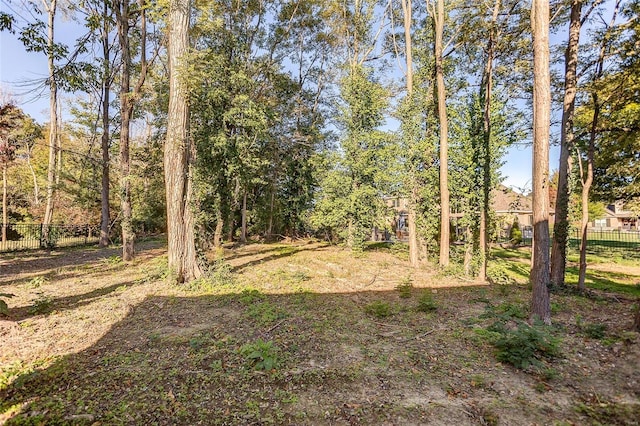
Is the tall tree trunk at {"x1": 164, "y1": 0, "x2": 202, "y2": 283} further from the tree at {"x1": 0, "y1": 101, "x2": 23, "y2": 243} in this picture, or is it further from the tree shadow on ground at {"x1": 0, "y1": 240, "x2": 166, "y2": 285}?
→ the tree at {"x1": 0, "y1": 101, "x2": 23, "y2": 243}

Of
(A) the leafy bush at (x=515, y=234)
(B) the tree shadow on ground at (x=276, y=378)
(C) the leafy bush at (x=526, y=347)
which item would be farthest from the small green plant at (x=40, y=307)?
(A) the leafy bush at (x=515, y=234)

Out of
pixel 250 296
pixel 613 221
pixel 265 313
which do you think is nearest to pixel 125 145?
pixel 250 296

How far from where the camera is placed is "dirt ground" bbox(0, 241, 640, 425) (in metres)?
2.51

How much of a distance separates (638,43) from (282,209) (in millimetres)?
14771

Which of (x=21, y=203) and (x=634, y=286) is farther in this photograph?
(x=21, y=203)

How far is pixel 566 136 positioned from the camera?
265 inches

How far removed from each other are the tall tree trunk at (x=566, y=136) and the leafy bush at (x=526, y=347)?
4.21 meters

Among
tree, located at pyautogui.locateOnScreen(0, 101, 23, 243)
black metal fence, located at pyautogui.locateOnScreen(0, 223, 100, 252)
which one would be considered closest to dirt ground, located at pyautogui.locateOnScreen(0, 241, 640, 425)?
tree, located at pyautogui.locateOnScreen(0, 101, 23, 243)

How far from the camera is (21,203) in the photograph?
18406mm

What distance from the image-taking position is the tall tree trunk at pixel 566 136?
6.68 meters

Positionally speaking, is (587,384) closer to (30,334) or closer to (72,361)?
(72,361)

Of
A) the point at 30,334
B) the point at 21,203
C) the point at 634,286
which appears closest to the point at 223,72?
the point at 30,334

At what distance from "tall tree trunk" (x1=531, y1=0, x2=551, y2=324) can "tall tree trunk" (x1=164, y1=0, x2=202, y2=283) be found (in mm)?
6606

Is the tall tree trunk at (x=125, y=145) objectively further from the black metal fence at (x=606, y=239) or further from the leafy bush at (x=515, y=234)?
the leafy bush at (x=515, y=234)
